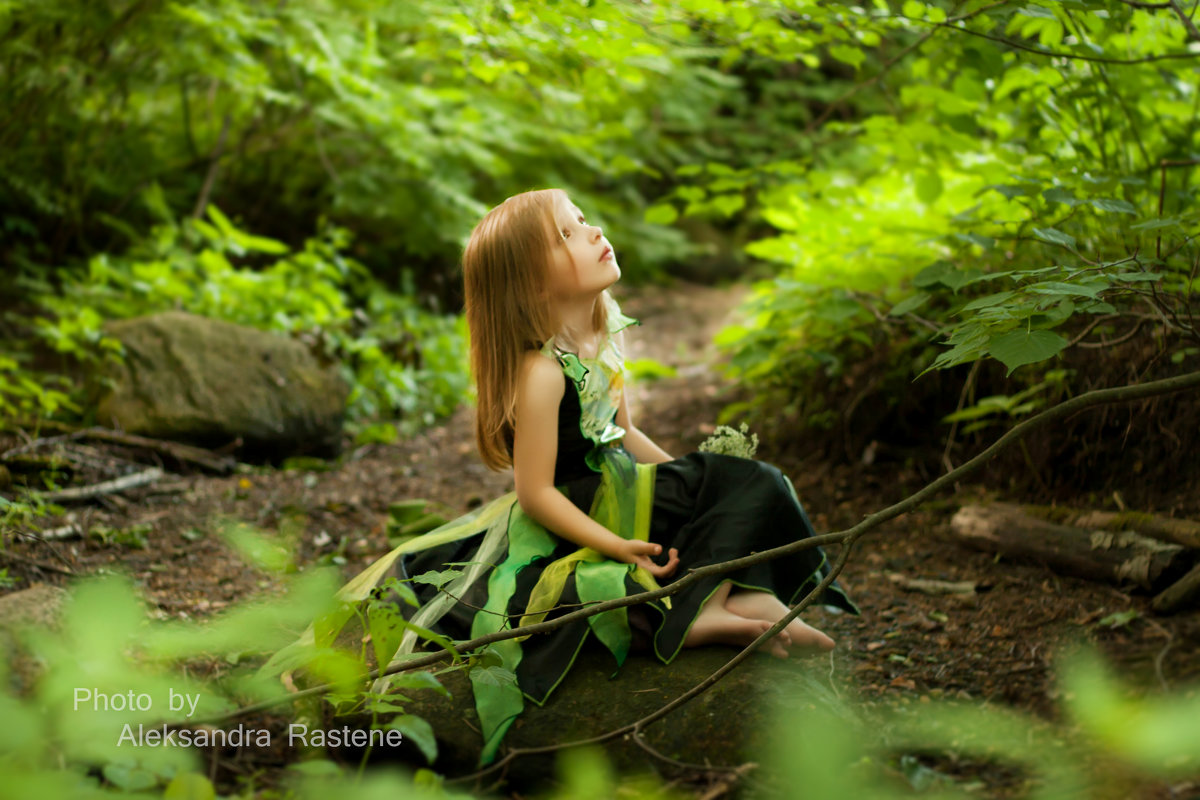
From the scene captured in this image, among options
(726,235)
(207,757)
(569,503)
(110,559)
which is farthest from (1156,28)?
(726,235)

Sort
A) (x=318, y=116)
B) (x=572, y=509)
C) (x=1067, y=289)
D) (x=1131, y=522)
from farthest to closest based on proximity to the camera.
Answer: (x=318, y=116) < (x=1131, y=522) < (x=572, y=509) < (x=1067, y=289)

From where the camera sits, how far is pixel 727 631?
71.0 inches

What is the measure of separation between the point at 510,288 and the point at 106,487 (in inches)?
74.9

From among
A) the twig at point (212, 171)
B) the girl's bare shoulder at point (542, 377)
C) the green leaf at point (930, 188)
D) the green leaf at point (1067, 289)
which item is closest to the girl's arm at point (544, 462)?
the girl's bare shoulder at point (542, 377)

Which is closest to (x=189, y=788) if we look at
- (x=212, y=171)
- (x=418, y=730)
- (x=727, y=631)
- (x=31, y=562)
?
(x=418, y=730)

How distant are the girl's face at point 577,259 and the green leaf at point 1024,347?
89 cm

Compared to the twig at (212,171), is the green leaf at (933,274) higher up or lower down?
higher up

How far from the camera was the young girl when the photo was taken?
1.81 meters

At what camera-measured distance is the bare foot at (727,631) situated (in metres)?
1.79

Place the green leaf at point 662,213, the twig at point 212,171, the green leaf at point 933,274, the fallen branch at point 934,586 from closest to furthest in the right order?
the green leaf at point 933,274, the fallen branch at point 934,586, the green leaf at point 662,213, the twig at point 212,171

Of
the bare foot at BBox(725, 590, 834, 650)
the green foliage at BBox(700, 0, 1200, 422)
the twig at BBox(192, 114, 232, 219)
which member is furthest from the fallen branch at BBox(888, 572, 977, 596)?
the twig at BBox(192, 114, 232, 219)

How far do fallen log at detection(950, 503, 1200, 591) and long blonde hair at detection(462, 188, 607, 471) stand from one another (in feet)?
4.64

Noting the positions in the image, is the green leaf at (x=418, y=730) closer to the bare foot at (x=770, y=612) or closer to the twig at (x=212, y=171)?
the bare foot at (x=770, y=612)

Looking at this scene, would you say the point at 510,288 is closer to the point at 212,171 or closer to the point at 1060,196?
the point at 1060,196
